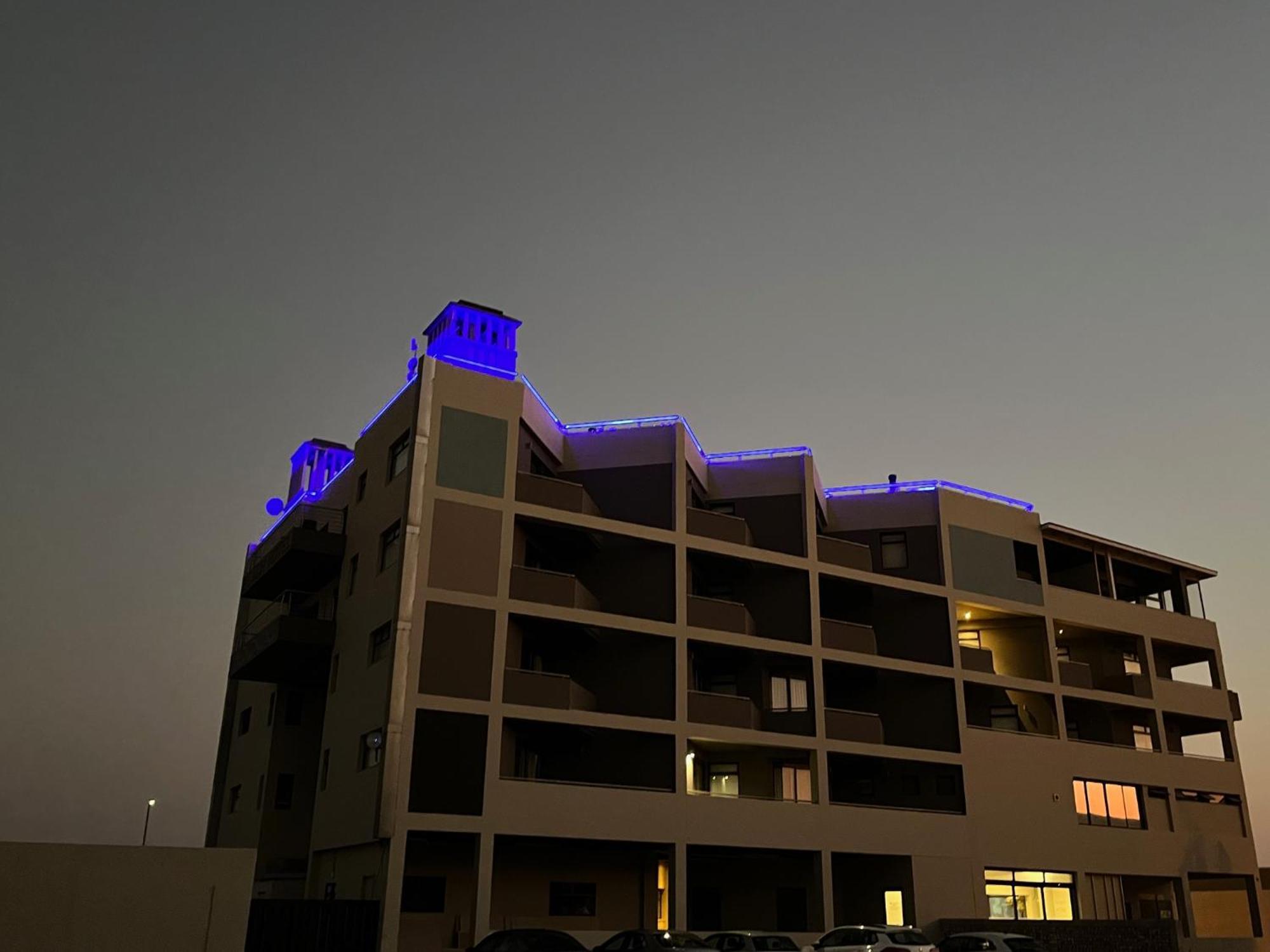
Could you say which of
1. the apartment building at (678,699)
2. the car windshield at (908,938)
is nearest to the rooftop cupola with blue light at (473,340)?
the apartment building at (678,699)

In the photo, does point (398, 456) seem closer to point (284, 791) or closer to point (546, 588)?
point (546, 588)

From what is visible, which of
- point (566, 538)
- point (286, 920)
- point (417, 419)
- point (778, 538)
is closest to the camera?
point (286, 920)

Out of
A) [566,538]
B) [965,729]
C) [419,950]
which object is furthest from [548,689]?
[965,729]

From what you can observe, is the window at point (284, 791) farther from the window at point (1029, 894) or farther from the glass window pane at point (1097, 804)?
the glass window pane at point (1097, 804)

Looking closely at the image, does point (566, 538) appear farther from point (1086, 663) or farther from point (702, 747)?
point (1086, 663)

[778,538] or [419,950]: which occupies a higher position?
[778,538]

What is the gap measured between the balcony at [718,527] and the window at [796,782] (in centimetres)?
903

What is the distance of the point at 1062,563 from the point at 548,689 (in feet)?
102

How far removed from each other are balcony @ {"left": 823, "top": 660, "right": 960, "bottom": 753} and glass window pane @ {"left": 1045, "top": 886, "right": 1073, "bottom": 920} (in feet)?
23.9

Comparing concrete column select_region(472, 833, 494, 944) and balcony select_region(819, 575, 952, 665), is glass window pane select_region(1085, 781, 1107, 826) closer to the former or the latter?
balcony select_region(819, 575, 952, 665)

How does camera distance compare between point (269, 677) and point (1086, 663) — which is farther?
point (1086, 663)

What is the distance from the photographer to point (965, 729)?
4853cm

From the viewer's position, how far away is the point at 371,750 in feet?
121

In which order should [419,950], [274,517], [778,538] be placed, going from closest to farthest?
[419,950] → [778,538] → [274,517]
